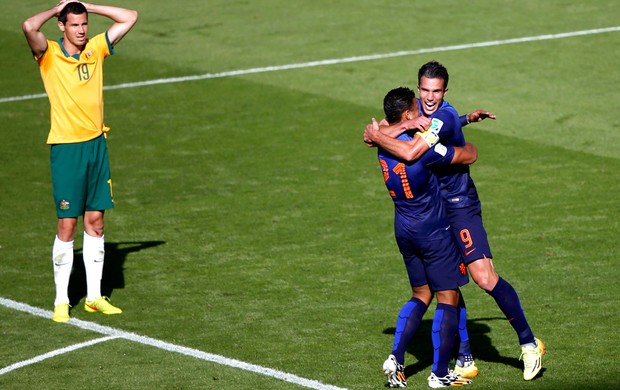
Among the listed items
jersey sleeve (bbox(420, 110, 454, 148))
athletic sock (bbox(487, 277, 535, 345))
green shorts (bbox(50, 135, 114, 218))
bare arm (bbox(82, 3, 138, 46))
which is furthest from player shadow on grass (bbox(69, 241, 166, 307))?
jersey sleeve (bbox(420, 110, 454, 148))

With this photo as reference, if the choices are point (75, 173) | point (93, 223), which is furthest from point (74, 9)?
point (93, 223)

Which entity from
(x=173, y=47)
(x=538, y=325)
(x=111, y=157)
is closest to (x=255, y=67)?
(x=173, y=47)

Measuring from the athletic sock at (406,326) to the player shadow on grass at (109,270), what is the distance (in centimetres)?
363

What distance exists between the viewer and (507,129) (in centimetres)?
1631

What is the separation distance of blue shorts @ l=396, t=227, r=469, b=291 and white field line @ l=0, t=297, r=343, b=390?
1074mm

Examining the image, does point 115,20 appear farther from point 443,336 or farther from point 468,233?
point 443,336

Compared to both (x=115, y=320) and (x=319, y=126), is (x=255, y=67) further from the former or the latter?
(x=115, y=320)

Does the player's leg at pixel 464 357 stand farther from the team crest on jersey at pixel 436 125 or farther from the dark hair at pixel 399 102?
the dark hair at pixel 399 102

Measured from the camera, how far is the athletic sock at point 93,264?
1080 cm

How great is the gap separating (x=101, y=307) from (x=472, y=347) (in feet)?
11.1

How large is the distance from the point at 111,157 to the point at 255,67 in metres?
4.44

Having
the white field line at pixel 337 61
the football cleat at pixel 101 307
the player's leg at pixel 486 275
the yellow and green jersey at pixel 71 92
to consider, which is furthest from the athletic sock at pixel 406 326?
the white field line at pixel 337 61

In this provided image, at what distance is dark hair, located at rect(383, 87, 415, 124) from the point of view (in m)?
8.37

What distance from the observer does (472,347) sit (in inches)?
380
